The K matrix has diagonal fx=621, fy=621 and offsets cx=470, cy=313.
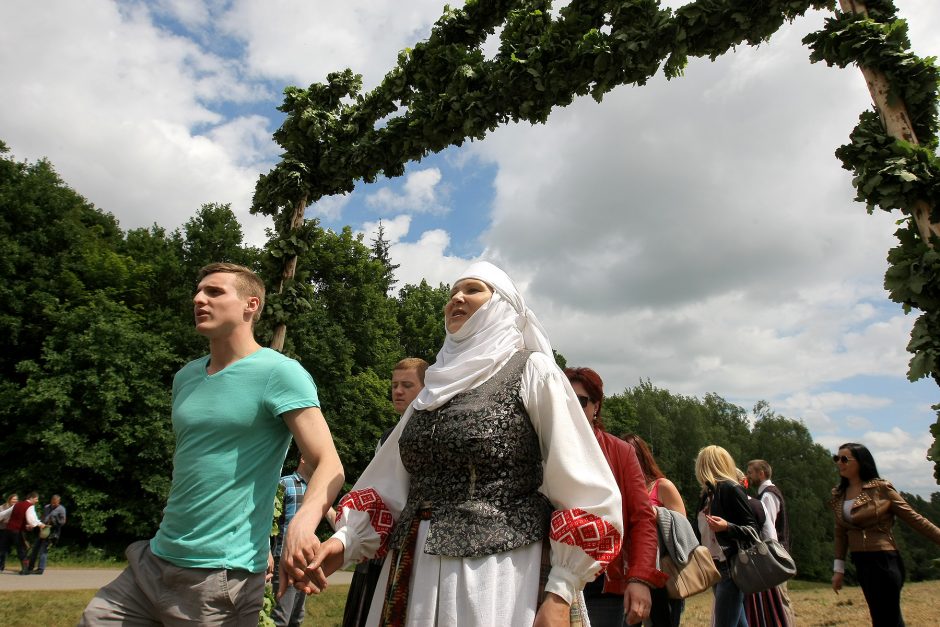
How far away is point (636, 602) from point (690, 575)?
1362 mm

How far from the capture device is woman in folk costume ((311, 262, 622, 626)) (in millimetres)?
1925

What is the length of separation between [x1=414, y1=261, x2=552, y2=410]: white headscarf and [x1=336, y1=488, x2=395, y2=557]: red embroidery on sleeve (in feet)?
1.25

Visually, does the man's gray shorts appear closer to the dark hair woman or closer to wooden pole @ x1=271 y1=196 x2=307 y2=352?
the dark hair woman

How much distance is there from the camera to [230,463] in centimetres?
250

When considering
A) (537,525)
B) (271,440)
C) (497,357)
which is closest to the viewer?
(537,525)

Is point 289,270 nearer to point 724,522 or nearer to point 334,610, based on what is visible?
point 724,522

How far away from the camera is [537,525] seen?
6.72 ft

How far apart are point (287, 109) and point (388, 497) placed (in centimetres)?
536

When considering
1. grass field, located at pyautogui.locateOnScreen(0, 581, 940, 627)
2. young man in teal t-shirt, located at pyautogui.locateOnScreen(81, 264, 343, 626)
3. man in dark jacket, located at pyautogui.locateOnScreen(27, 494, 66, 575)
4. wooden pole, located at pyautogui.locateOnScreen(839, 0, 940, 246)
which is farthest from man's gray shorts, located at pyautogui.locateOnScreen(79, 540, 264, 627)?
man in dark jacket, located at pyautogui.locateOnScreen(27, 494, 66, 575)

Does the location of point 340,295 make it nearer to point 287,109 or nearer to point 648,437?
point 287,109

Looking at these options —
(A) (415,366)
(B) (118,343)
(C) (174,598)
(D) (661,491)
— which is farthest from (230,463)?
(B) (118,343)

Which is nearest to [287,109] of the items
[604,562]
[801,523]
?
[604,562]

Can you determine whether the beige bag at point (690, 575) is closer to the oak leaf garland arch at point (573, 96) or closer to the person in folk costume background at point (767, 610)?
the oak leaf garland arch at point (573, 96)

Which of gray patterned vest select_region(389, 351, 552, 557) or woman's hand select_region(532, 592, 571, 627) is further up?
gray patterned vest select_region(389, 351, 552, 557)
